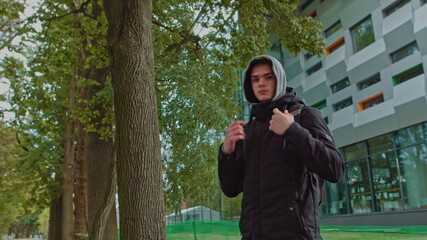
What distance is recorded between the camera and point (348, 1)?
23.5 m

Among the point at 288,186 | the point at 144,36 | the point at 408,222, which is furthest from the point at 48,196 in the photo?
the point at 288,186

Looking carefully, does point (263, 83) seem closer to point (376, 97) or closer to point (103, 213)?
point (103, 213)

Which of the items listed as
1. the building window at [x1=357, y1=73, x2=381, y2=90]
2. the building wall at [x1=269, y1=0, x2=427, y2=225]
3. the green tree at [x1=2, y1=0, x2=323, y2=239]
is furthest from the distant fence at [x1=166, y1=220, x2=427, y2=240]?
the building window at [x1=357, y1=73, x2=381, y2=90]

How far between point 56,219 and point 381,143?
1578 cm

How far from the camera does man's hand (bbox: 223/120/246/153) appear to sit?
2346mm

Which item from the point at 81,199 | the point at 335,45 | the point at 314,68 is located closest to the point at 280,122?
the point at 81,199

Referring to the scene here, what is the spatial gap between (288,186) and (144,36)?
4.02 m

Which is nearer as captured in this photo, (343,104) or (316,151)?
(316,151)

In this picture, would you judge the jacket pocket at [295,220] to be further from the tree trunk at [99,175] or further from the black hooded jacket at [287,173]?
the tree trunk at [99,175]

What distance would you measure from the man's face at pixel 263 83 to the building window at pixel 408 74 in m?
18.1

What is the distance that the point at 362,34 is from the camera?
73.7 ft

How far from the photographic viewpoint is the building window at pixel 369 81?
21.5m

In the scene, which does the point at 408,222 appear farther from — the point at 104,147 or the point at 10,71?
the point at 10,71

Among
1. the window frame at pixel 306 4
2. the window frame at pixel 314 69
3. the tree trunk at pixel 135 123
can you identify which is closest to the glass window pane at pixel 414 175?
the window frame at pixel 314 69
